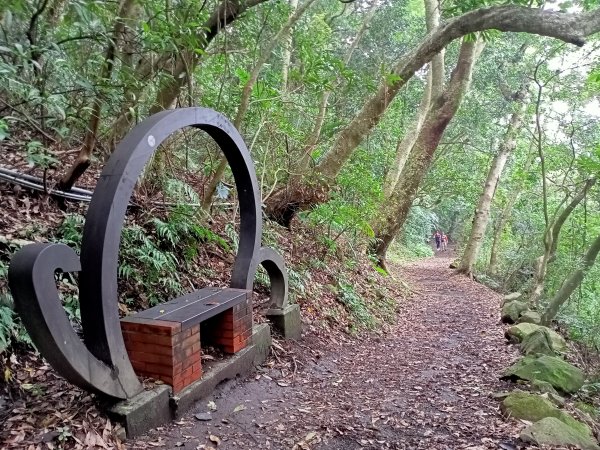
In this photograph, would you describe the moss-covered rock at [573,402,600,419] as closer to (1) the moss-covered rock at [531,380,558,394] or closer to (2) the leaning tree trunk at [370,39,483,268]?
(1) the moss-covered rock at [531,380,558,394]

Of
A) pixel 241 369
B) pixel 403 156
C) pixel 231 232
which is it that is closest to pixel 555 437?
pixel 241 369

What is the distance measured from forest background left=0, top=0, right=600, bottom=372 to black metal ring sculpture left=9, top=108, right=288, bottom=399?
60 cm

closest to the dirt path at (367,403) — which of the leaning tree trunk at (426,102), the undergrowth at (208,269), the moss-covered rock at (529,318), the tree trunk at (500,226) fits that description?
the undergrowth at (208,269)

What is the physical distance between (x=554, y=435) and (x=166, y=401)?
274cm

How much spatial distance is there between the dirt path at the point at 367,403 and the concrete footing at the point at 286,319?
304 mm

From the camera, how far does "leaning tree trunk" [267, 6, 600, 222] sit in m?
5.43

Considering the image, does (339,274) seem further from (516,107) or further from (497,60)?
(497,60)

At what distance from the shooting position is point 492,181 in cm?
1431

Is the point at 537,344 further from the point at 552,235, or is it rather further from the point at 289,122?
the point at 289,122

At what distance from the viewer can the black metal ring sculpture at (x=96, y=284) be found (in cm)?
233

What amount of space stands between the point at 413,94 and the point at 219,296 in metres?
13.5

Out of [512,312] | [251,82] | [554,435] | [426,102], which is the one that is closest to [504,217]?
[426,102]

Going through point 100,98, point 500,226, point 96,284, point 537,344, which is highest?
point 100,98

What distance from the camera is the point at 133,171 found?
110 inches
